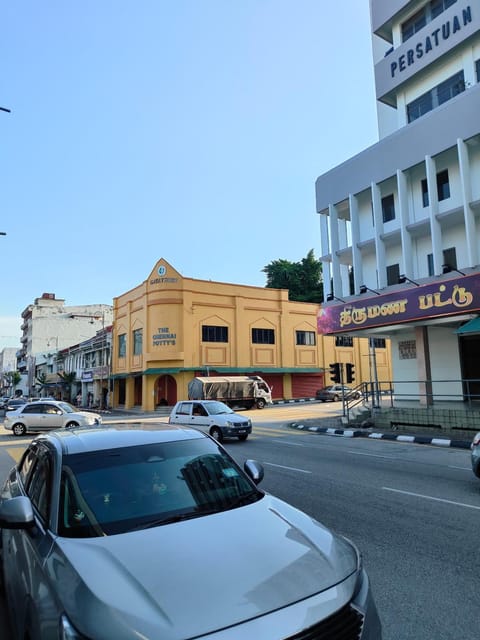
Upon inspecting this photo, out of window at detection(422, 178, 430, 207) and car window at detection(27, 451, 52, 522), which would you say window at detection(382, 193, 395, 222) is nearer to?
window at detection(422, 178, 430, 207)

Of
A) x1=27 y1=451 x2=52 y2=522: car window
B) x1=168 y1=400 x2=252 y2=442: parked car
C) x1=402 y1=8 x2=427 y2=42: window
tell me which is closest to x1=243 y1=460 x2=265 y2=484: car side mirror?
x1=27 y1=451 x2=52 y2=522: car window

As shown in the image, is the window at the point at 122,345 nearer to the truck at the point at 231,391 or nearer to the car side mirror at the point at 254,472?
the truck at the point at 231,391

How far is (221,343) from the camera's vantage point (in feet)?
136

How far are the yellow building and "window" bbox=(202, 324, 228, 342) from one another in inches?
3.7

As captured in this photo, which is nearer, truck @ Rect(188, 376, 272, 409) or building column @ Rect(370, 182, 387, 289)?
building column @ Rect(370, 182, 387, 289)

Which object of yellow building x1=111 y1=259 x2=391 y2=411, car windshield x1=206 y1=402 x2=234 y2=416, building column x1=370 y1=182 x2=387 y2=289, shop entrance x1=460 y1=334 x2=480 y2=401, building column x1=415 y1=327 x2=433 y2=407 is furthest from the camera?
yellow building x1=111 y1=259 x2=391 y2=411

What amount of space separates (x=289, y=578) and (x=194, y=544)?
2.01 feet

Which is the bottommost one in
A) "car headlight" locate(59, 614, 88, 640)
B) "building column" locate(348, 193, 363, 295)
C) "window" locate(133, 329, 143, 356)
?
"car headlight" locate(59, 614, 88, 640)

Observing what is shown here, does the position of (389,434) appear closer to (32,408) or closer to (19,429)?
(32,408)

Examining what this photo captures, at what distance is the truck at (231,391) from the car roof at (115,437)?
29.3 m

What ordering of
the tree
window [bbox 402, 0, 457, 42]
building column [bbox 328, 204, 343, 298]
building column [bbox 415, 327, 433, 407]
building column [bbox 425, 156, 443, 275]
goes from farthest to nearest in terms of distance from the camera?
the tree
building column [bbox 328, 204, 343, 298]
window [bbox 402, 0, 457, 42]
building column [bbox 415, 327, 433, 407]
building column [bbox 425, 156, 443, 275]

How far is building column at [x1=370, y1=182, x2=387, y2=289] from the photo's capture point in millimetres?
21156

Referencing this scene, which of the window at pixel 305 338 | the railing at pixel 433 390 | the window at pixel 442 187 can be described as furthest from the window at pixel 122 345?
the window at pixel 442 187

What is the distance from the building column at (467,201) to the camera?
1748cm
